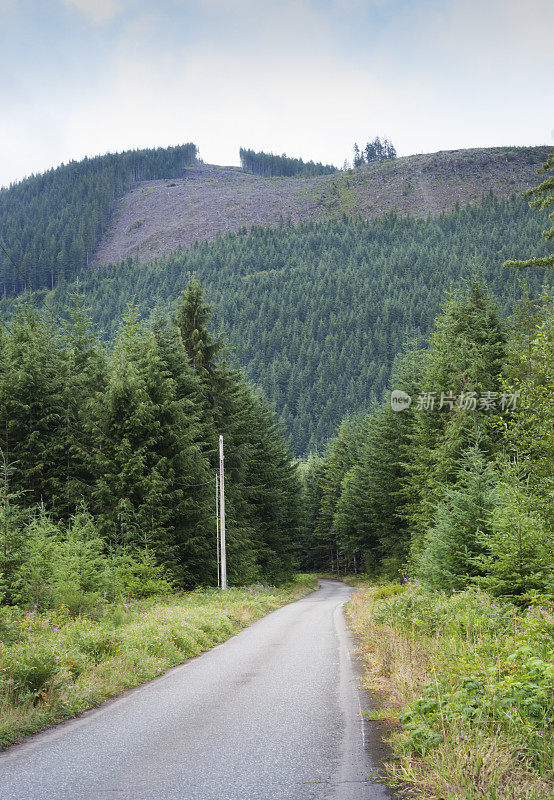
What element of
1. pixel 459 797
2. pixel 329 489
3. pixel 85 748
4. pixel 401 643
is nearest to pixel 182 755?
pixel 85 748

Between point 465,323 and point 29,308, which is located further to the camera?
point 29,308

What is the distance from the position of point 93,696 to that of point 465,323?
23658 mm

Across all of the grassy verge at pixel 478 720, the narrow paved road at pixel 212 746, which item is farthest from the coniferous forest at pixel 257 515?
the narrow paved road at pixel 212 746

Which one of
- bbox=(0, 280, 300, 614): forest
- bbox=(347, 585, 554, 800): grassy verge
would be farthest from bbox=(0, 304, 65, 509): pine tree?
bbox=(347, 585, 554, 800): grassy verge

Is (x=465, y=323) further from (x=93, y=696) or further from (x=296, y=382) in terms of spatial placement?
(x=296, y=382)

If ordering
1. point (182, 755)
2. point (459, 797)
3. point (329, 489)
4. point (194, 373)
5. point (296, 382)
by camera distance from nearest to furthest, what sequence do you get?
point (459, 797)
point (182, 755)
point (194, 373)
point (329, 489)
point (296, 382)

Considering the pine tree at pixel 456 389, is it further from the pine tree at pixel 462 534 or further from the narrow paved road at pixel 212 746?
the narrow paved road at pixel 212 746

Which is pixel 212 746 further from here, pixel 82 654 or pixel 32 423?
pixel 32 423

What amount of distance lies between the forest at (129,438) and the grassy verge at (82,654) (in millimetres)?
4140

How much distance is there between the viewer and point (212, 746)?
604 centimetres

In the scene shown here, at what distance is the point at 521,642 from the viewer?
7137 millimetres

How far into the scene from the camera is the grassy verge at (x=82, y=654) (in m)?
7.22

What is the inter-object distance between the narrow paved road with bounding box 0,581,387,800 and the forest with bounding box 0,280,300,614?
9.93m

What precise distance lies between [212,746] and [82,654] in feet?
14.1
